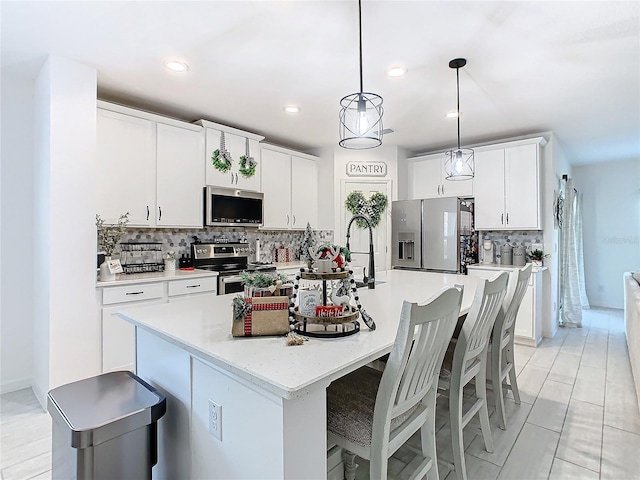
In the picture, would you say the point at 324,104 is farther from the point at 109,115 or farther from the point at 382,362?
the point at 382,362

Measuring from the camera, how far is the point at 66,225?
2607mm

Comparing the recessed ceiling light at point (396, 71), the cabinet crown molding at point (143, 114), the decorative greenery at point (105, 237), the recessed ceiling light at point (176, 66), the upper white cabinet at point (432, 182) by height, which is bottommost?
the decorative greenery at point (105, 237)

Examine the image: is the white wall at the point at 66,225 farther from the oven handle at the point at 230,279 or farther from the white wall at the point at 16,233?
the oven handle at the point at 230,279

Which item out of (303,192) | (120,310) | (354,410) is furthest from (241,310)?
(303,192)

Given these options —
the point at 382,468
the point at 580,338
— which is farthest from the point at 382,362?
the point at 580,338

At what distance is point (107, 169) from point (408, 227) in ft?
11.7

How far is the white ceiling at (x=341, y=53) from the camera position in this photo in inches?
79.6

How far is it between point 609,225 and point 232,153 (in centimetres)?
631

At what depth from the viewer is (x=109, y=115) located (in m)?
3.04

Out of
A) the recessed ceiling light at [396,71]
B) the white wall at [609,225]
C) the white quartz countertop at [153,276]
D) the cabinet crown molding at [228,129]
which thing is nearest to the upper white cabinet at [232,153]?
the cabinet crown molding at [228,129]

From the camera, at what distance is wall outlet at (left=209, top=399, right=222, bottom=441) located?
121cm

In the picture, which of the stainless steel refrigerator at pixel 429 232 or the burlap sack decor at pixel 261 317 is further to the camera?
the stainless steel refrigerator at pixel 429 232

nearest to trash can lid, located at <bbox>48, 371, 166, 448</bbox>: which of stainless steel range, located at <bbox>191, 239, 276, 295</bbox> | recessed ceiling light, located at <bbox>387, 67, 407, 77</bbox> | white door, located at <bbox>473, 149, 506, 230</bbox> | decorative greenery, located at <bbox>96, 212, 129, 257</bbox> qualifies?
decorative greenery, located at <bbox>96, 212, 129, 257</bbox>

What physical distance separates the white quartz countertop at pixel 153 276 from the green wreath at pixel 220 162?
3.85 feet
